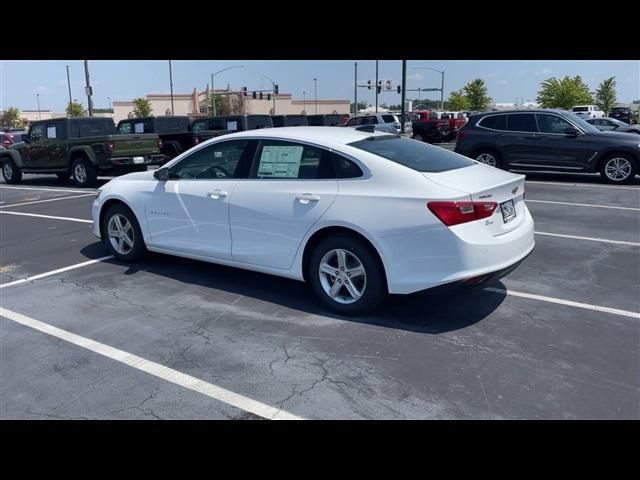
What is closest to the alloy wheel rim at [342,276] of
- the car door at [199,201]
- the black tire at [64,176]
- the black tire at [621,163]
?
the car door at [199,201]

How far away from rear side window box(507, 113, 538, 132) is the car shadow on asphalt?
8.90m

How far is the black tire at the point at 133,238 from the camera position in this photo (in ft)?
20.3

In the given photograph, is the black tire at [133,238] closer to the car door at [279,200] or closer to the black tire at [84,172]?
the car door at [279,200]

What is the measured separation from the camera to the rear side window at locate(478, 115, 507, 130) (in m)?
13.4

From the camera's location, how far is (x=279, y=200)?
15.9 ft

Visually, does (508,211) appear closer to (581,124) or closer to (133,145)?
(581,124)

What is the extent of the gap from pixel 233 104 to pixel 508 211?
85.3m

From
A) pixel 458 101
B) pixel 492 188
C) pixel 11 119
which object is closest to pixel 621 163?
pixel 492 188

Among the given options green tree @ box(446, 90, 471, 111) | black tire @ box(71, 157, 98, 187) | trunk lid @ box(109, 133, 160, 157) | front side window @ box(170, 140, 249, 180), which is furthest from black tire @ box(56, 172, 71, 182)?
green tree @ box(446, 90, 471, 111)

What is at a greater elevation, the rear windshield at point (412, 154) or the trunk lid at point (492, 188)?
the rear windshield at point (412, 154)

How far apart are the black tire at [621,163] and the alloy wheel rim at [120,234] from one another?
35.1ft

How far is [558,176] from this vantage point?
45.2ft
